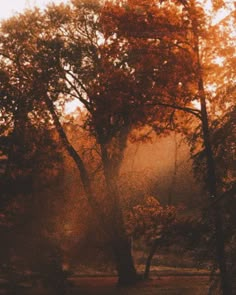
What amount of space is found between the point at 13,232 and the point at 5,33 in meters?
9.94

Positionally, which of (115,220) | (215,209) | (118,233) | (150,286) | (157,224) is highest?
(115,220)

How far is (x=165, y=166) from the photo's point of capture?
57.9 meters

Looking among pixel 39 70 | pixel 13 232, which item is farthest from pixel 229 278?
pixel 39 70

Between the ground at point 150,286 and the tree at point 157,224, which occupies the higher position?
the tree at point 157,224

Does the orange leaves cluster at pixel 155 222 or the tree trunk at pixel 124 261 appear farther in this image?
the tree trunk at pixel 124 261

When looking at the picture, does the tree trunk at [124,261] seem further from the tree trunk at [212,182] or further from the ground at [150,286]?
the tree trunk at [212,182]

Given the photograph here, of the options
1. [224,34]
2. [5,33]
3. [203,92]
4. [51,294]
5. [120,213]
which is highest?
[5,33]

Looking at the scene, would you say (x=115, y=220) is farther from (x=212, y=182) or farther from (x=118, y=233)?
(x=212, y=182)

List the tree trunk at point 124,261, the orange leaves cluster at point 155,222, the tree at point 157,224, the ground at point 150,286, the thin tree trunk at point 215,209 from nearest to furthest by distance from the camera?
the thin tree trunk at point 215,209, the tree at point 157,224, the orange leaves cluster at point 155,222, the ground at point 150,286, the tree trunk at point 124,261

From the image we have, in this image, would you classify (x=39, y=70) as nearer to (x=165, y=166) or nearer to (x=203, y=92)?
(x=203, y=92)

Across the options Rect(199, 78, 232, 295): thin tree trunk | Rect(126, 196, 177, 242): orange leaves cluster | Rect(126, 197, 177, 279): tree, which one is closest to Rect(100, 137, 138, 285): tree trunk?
Rect(126, 197, 177, 279): tree

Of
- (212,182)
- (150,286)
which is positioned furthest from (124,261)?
(212,182)

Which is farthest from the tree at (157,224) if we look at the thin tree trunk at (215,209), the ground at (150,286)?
the ground at (150,286)

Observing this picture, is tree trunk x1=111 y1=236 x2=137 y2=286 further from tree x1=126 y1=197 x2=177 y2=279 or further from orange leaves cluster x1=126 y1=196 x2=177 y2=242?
orange leaves cluster x1=126 y1=196 x2=177 y2=242
